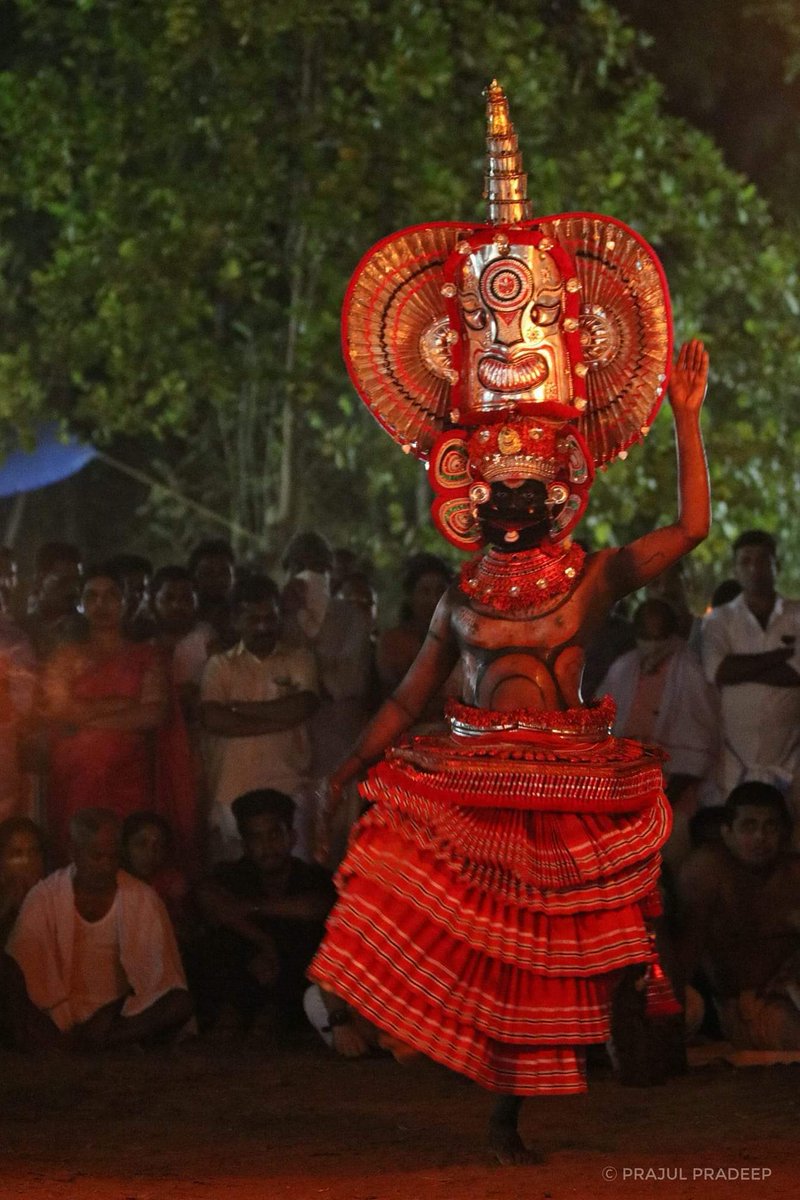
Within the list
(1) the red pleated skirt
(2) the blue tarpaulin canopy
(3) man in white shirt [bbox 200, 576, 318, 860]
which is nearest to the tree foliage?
(2) the blue tarpaulin canopy

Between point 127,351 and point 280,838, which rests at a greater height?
point 127,351

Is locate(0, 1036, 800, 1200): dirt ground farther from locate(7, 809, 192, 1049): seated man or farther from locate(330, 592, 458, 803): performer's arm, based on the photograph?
locate(330, 592, 458, 803): performer's arm

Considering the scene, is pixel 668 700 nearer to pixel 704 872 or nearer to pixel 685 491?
pixel 704 872

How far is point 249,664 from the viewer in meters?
9.84

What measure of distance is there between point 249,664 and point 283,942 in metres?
1.44

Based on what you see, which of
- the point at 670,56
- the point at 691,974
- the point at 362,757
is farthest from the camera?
the point at 670,56

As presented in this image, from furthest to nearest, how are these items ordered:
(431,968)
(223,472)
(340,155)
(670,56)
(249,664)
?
(223,472) < (670,56) < (340,155) < (249,664) < (431,968)

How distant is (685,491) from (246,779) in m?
3.81

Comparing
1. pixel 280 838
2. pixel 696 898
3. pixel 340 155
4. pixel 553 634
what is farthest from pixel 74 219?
pixel 553 634

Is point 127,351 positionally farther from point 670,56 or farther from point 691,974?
point 691,974

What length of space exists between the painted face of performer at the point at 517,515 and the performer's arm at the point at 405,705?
339 mm

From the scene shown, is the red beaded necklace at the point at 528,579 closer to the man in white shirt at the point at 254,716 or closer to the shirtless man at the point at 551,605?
the shirtless man at the point at 551,605

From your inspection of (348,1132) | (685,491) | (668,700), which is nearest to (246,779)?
(668,700)

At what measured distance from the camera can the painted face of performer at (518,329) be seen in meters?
6.59
